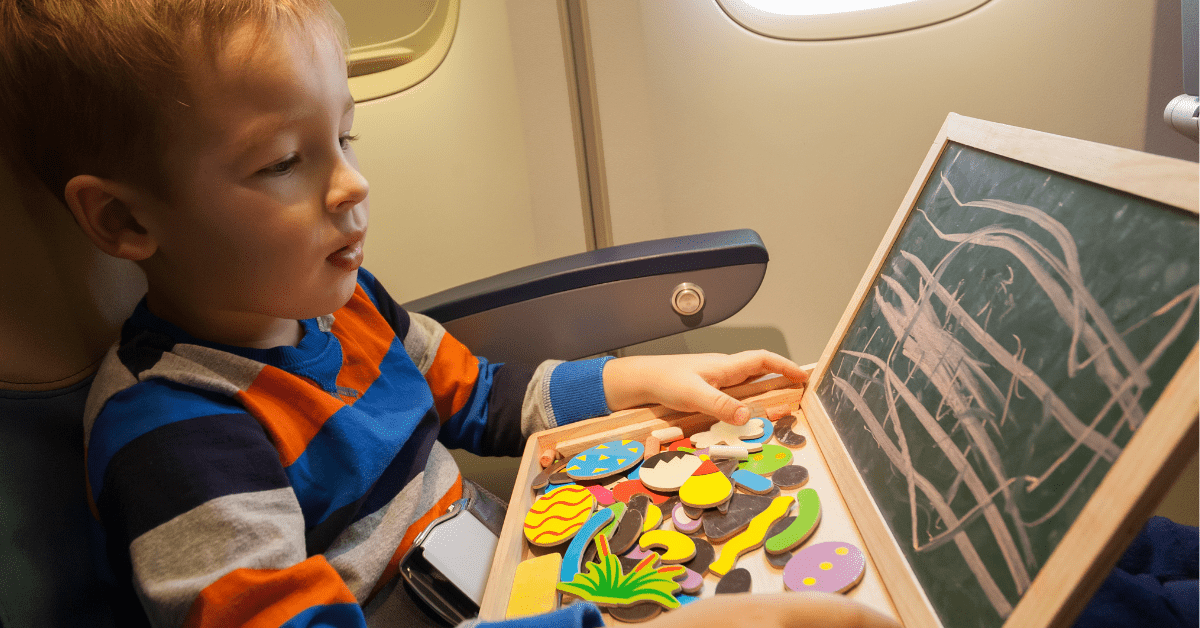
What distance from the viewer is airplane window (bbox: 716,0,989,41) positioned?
88cm

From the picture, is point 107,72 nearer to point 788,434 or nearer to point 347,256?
point 347,256

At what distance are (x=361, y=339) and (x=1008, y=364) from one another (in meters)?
0.52

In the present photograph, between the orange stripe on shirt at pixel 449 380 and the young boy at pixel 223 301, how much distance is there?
0.49ft

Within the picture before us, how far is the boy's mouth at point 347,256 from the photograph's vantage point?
20.8 inches

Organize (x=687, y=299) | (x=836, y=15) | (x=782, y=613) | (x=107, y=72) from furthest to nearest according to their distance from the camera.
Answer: (x=836, y=15) → (x=687, y=299) → (x=107, y=72) → (x=782, y=613)

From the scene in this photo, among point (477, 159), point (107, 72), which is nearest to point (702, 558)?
point (107, 72)

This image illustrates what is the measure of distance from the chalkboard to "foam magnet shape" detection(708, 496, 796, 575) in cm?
6

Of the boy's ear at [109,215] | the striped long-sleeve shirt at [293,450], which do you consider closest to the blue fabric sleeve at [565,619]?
the striped long-sleeve shirt at [293,450]

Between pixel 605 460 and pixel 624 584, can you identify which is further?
pixel 605 460

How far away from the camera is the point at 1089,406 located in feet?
1.03

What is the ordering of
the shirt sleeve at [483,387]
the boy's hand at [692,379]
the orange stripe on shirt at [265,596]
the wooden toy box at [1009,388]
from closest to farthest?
1. the wooden toy box at [1009,388]
2. the orange stripe on shirt at [265,596]
3. the boy's hand at [692,379]
4. the shirt sleeve at [483,387]

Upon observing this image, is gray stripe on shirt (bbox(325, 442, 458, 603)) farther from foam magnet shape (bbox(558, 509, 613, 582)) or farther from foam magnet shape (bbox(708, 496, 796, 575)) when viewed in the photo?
foam magnet shape (bbox(708, 496, 796, 575))

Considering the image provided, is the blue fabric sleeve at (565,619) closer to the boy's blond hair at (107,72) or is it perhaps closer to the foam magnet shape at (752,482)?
the foam magnet shape at (752,482)

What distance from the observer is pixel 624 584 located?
45 cm
